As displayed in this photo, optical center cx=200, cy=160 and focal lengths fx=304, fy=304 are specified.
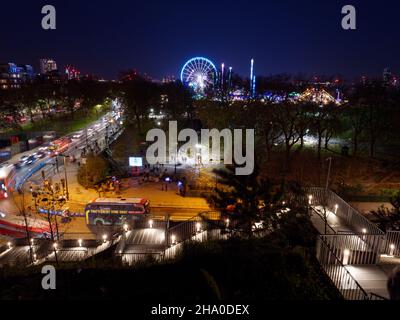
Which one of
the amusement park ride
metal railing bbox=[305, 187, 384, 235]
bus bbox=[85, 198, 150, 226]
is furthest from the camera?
the amusement park ride

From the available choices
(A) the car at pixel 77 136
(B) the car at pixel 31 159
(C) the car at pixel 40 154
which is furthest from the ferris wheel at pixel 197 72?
(B) the car at pixel 31 159

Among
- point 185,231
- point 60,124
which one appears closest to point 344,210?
point 185,231

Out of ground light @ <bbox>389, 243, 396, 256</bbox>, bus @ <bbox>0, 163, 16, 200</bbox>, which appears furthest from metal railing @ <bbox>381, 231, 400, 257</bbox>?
bus @ <bbox>0, 163, 16, 200</bbox>

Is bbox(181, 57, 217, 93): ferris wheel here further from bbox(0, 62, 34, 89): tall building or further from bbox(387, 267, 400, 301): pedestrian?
bbox(0, 62, 34, 89): tall building

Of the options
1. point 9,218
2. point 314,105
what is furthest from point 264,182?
point 314,105

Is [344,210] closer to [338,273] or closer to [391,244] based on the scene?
[391,244]

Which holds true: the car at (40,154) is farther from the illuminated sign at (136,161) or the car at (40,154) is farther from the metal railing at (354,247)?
the metal railing at (354,247)
